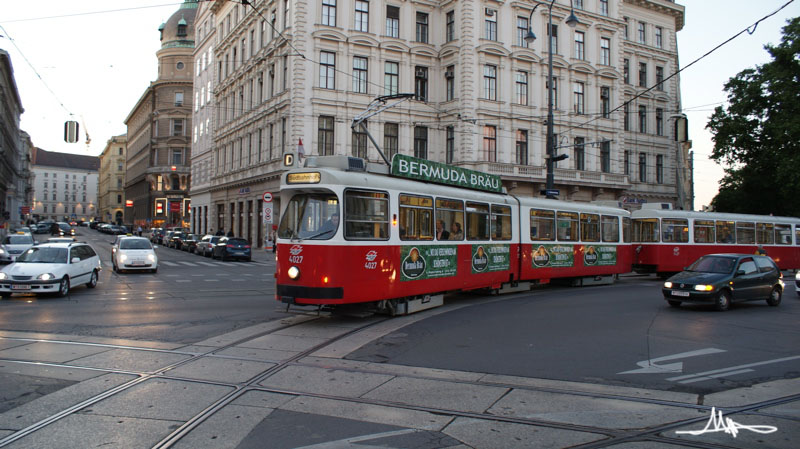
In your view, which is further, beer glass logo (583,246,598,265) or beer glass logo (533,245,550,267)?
beer glass logo (583,246,598,265)

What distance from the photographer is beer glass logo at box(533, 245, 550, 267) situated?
17625 mm

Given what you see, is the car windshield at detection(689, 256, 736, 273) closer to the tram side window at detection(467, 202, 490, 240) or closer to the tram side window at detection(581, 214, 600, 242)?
the tram side window at detection(581, 214, 600, 242)

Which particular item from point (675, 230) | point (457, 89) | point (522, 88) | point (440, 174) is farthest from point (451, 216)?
point (522, 88)

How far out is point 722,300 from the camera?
1365 centimetres

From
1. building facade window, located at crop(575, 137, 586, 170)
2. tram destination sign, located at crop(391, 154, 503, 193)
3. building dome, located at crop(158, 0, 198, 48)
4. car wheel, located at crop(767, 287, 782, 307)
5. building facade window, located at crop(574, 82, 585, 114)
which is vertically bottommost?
car wheel, located at crop(767, 287, 782, 307)

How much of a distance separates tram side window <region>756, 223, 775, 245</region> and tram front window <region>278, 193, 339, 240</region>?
24355 mm

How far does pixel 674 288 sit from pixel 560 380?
26.8ft

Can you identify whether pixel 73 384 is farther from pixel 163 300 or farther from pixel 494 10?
pixel 494 10

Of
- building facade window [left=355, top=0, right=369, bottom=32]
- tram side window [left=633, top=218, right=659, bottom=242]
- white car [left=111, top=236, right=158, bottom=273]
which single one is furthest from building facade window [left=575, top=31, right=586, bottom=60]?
white car [left=111, top=236, right=158, bottom=273]

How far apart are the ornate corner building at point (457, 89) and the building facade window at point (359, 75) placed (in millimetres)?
90

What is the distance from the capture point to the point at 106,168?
13500 centimetres

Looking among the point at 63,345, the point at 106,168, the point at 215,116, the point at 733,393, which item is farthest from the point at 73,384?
the point at 106,168

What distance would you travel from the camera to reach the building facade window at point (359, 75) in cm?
3694

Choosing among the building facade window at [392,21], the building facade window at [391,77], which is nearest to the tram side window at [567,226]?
the building facade window at [391,77]
